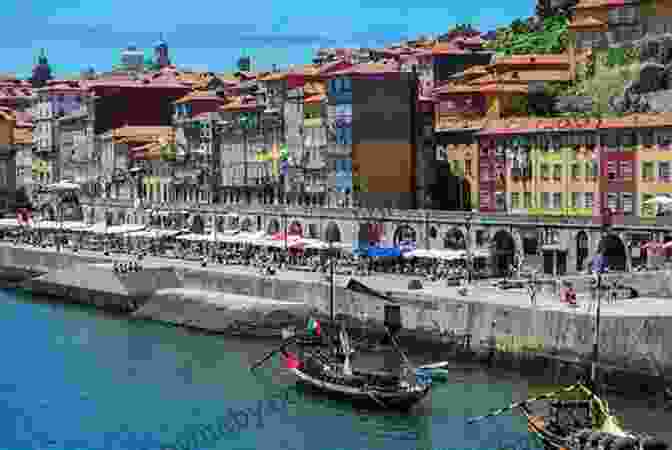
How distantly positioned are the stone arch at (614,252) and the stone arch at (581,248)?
131 centimetres

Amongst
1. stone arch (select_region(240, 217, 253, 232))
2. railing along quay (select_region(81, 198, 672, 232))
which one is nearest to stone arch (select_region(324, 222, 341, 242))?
railing along quay (select_region(81, 198, 672, 232))

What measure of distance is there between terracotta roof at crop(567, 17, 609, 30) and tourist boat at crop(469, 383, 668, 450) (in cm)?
5548

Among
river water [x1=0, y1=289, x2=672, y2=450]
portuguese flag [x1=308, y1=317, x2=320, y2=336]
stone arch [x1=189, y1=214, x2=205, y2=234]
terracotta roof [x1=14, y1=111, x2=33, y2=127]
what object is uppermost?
terracotta roof [x1=14, y1=111, x2=33, y2=127]

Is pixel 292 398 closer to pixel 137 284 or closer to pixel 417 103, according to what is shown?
pixel 137 284

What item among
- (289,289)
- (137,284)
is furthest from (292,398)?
(137,284)

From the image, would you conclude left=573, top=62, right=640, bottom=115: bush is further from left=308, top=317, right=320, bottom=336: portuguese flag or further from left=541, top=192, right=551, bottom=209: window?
left=308, top=317, right=320, bottom=336: portuguese flag

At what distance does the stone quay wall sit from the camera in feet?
188

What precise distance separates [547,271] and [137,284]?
23.9 meters

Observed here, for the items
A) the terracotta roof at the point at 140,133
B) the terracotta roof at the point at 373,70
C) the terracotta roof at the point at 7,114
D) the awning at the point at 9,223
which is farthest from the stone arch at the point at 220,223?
the terracotta roof at the point at 7,114

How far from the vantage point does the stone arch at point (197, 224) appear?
115 meters

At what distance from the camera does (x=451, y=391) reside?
58.9 meters

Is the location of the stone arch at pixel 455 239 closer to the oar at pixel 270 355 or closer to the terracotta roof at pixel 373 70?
the terracotta roof at pixel 373 70

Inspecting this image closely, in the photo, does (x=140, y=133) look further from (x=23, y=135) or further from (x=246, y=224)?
(x=246, y=224)

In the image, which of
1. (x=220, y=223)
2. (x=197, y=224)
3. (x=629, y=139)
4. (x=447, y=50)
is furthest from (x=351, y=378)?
(x=447, y=50)
